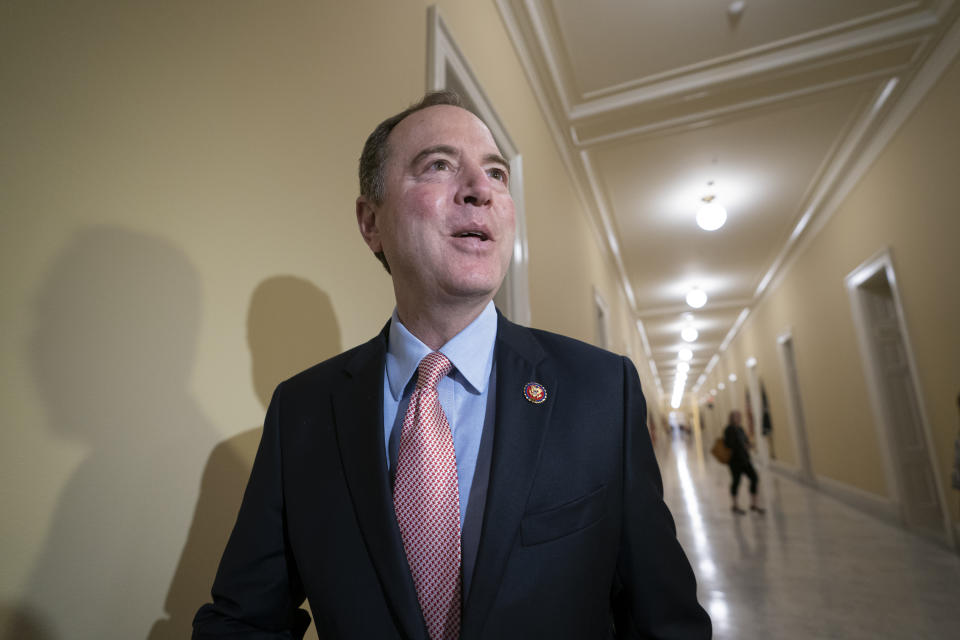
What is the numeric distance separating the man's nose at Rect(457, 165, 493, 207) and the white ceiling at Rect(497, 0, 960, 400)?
3.11m

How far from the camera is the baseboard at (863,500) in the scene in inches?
246

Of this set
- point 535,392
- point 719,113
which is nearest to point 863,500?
point 719,113

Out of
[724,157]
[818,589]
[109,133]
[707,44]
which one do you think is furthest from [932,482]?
[109,133]

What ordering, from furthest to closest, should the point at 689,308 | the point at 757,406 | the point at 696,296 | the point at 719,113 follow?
the point at 757,406, the point at 689,308, the point at 696,296, the point at 719,113

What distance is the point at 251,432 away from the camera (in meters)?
1.18

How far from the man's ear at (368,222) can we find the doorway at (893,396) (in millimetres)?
6418

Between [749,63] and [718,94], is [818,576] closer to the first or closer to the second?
[718,94]

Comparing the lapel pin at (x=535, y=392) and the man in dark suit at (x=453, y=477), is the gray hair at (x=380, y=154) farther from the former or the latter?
the lapel pin at (x=535, y=392)

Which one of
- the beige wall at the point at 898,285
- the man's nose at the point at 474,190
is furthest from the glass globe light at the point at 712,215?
the man's nose at the point at 474,190

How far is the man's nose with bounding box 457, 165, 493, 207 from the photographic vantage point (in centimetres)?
97

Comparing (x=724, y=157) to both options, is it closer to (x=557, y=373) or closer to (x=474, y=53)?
(x=474, y=53)

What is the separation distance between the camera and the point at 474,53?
2.83 meters

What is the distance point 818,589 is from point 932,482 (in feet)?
11.3

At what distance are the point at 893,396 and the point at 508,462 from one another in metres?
7.63
